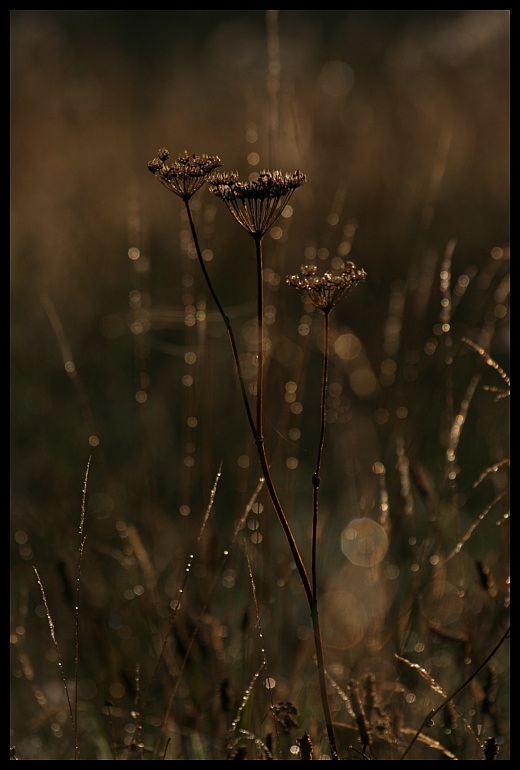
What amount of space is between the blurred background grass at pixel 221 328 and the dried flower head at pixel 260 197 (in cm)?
44

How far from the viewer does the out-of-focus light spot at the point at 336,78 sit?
18.3 feet

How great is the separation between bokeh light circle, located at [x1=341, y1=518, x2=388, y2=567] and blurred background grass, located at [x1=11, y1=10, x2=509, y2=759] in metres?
0.08

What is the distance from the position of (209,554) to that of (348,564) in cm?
80

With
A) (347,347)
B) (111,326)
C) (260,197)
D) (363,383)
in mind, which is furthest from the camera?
(111,326)

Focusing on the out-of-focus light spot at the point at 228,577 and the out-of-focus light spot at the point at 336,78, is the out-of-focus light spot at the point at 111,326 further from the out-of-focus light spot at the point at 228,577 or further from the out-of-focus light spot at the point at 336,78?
the out-of-focus light spot at the point at 336,78

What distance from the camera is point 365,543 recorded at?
6.59 ft

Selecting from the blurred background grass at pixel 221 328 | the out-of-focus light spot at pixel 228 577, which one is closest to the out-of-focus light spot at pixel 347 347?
the blurred background grass at pixel 221 328

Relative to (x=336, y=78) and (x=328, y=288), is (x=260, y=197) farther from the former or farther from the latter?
(x=336, y=78)

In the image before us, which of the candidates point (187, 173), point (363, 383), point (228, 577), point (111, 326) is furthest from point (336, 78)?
point (187, 173)

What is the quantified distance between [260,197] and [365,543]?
1425 mm

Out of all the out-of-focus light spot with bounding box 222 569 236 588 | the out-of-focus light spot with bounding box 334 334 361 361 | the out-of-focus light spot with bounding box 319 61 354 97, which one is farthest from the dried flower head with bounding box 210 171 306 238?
the out-of-focus light spot with bounding box 319 61 354 97

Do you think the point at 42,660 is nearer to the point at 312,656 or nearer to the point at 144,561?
the point at 144,561

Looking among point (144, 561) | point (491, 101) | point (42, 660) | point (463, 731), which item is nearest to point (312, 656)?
point (463, 731)

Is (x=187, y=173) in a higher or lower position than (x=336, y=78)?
lower
